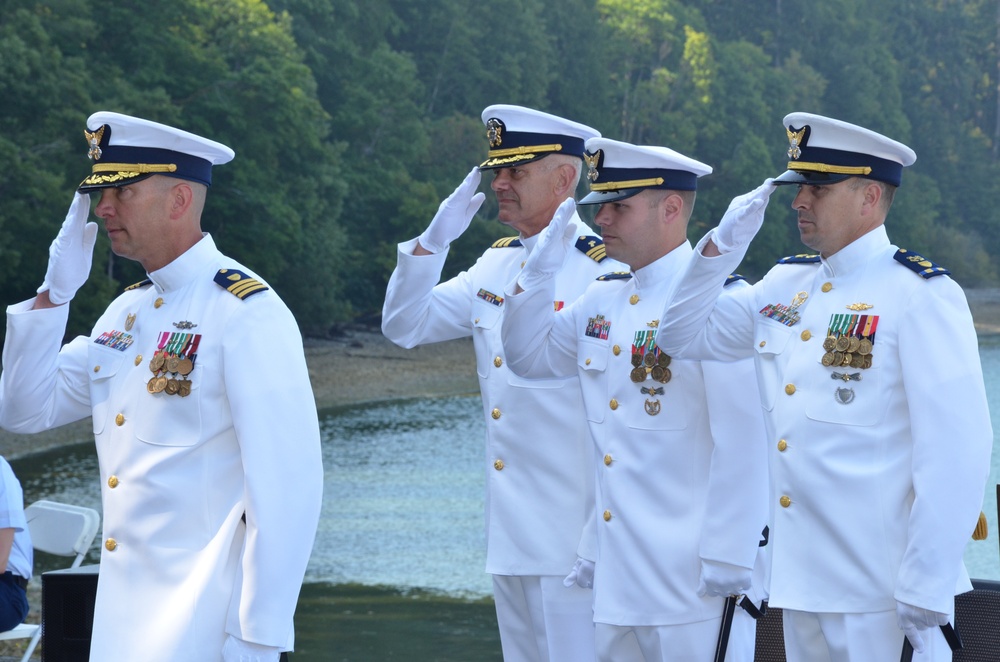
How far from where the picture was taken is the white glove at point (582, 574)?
4803 mm

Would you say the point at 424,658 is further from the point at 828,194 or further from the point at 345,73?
the point at 345,73

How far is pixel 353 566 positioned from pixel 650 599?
8924mm

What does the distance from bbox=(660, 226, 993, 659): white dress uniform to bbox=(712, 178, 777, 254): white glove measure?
2.2 inches

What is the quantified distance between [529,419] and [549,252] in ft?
2.65

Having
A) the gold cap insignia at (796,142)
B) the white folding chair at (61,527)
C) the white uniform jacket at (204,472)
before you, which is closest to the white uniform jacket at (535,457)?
the gold cap insignia at (796,142)

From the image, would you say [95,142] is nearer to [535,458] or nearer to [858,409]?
[535,458]

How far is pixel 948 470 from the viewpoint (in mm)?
3867

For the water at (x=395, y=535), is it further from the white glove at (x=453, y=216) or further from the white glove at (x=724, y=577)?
the white glove at (x=453, y=216)

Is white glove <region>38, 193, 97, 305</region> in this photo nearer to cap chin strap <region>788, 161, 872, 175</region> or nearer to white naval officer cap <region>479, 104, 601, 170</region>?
white naval officer cap <region>479, 104, 601, 170</region>

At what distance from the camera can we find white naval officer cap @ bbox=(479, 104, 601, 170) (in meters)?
5.26

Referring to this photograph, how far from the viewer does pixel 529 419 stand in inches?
203

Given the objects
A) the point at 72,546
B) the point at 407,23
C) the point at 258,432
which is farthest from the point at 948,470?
the point at 407,23

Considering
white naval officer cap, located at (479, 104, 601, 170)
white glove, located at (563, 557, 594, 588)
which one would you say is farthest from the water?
white naval officer cap, located at (479, 104, 601, 170)

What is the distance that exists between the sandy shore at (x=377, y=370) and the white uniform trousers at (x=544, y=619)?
18852 millimetres
